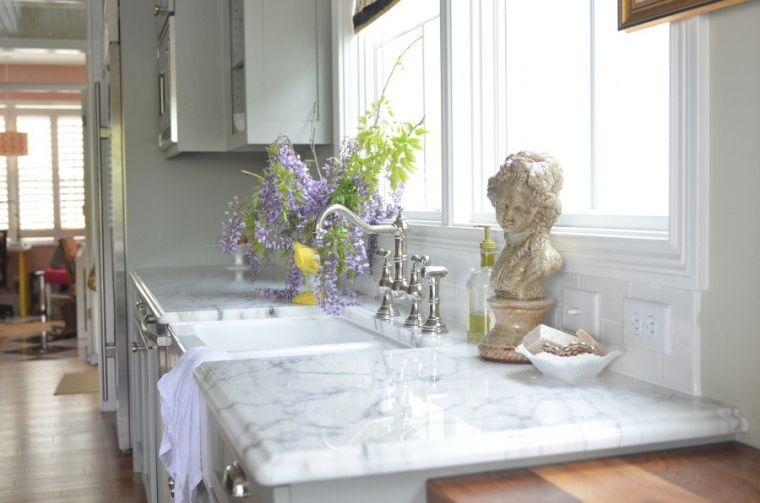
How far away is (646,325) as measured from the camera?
1636mm

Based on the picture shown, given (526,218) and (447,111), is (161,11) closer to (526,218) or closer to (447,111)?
(447,111)

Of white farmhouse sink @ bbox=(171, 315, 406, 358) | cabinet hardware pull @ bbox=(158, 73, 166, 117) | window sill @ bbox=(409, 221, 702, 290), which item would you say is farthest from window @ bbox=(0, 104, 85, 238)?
window sill @ bbox=(409, 221, 702, 290)

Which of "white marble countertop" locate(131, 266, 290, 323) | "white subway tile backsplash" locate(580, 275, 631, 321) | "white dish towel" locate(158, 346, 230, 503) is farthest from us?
"white marble countertop" locate(131, 266, 290, 323)

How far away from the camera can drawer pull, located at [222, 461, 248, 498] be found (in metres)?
1.39

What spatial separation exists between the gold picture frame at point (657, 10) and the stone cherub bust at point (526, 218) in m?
0.31

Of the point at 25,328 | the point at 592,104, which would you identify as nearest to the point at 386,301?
the point at 592,104

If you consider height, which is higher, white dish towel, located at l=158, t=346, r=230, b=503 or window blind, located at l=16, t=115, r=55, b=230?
window blind, located at l=16, t=115, r=55, b=230

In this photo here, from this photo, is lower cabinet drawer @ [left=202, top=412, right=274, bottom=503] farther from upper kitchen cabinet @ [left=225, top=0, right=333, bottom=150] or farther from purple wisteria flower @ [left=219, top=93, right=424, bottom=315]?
upper kitchen cabinet @ [left=225, top=0, right=333, bottom=150]

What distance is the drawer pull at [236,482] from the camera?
4.57ft

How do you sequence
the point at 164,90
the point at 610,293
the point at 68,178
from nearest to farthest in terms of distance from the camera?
the point at 610,293 < the point at 164,90 < the point at 68,178

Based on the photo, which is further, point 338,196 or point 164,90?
point 164,90

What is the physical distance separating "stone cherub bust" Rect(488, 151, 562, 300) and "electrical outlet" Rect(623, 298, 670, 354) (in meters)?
0.21

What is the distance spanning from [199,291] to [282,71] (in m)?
0.90

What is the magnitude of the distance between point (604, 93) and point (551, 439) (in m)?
0.94
